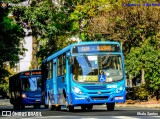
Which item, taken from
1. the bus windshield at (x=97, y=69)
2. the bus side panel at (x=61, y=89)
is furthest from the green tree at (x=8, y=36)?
the bus windshield at (x=97, y=69)

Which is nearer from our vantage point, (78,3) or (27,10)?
(27,10)

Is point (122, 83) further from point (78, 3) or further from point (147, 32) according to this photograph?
point (78, 3)

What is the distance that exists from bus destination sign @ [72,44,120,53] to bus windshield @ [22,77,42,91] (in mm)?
14100

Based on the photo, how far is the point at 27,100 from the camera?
3822 cm

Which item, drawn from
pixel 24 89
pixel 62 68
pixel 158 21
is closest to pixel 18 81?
pixel 24 89

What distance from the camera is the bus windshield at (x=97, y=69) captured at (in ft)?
76.6

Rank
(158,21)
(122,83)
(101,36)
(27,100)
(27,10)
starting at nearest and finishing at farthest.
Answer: (122,83) → (27,10) → (27,100) → (158,21) → (101,36)

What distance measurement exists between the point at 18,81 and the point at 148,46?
9.76 meters

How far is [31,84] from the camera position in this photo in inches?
1500

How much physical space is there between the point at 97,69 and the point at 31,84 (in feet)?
50.7

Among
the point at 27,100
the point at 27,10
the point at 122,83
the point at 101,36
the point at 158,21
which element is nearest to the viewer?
the point at 122,83

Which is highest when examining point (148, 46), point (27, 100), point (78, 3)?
point (78, 3)

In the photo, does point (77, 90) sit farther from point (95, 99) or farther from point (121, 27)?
point (121, 27)

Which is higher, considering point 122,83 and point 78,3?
point 78,3
